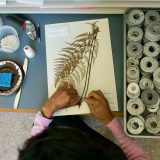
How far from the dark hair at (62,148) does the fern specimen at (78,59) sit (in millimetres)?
250

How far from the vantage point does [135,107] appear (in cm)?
88

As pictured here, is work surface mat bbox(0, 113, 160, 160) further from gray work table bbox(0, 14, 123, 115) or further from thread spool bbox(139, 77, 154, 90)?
thread spool bbox(139, 77, 154, 90)

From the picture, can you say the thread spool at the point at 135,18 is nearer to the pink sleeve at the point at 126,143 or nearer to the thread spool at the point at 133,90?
the thread spool at the point at 133,90

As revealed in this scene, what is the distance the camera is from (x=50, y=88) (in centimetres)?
97

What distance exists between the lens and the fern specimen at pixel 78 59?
966 mm

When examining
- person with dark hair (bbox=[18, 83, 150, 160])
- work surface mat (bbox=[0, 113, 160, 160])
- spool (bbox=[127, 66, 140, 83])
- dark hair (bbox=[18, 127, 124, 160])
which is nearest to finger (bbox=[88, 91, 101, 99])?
person with dark hair (bbox=[18, 83, 150, 160])

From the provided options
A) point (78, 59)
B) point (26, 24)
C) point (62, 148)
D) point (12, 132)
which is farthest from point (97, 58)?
point (12, 132)

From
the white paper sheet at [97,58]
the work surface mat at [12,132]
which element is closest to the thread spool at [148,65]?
the white paper sheet at [97,58]

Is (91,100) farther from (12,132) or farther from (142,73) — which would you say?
(12,132)

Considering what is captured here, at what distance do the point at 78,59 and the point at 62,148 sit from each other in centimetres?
38

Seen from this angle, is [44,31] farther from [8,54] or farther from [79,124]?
[79,124]

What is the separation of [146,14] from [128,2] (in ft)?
0.22

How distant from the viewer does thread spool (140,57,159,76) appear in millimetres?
886

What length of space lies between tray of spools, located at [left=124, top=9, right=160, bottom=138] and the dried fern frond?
0.12m
